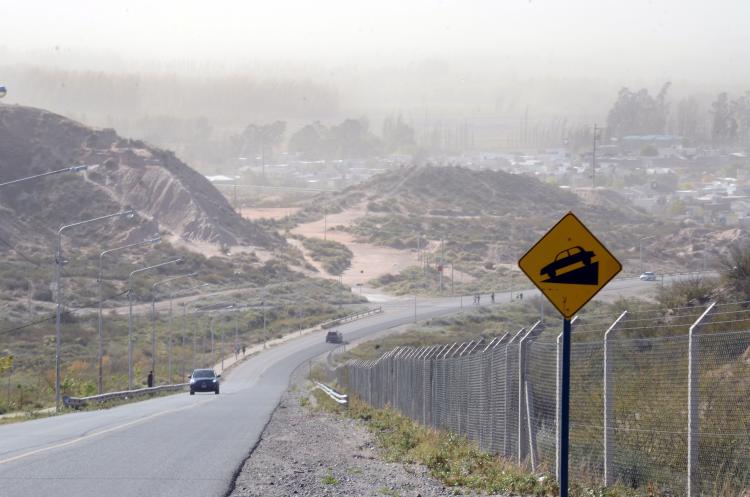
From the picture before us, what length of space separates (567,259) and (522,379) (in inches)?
203

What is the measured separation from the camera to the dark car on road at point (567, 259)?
37.6 ft

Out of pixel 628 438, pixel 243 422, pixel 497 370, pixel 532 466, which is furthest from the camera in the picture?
pixel 243 422

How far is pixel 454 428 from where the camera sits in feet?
72.3

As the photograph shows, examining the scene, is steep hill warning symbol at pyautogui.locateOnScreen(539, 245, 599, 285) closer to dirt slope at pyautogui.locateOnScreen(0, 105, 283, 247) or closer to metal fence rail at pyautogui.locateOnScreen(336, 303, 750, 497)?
metal fence rail at pyautogui.locateOnScreen(336, 303, 750, 497)

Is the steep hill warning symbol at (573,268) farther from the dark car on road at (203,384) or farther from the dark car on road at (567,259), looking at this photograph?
the dark car on road at (203,384)

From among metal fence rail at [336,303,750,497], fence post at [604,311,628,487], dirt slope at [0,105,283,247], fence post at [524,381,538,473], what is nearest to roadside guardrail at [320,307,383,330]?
dirt slope at [0,105,283,247]

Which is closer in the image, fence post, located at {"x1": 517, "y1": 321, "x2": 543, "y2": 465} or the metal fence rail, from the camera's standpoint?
the metal fence rail

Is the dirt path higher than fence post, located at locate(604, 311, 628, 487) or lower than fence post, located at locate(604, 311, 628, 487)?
lower

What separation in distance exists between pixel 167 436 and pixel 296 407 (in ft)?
56.1

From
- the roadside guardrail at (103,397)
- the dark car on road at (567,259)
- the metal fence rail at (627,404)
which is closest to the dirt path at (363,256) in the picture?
the roadside guardrail at (103,397)

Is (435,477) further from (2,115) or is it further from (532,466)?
(2,115)

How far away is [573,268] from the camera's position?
11484mm

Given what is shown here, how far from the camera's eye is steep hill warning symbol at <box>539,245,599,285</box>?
11438 millimetres

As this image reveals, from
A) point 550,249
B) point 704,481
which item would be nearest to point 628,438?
point 704,481
